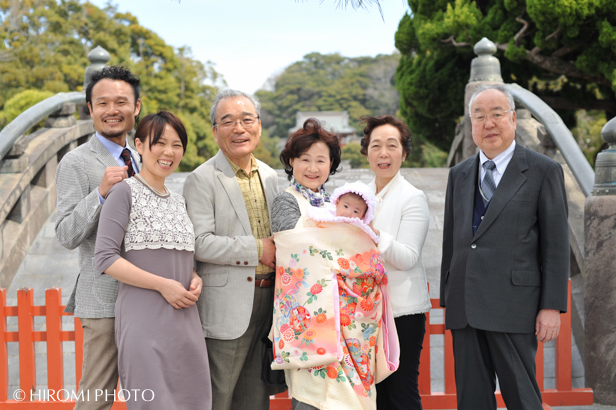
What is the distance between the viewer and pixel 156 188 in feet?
8.08

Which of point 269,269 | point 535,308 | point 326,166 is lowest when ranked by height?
point 535,308

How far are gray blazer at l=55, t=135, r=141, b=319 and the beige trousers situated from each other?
0.17 ft

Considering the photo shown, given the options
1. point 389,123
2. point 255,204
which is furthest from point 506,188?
point 255,204

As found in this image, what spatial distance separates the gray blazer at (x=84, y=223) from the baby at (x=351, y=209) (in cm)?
101

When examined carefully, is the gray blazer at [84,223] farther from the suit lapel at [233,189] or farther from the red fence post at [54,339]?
the red fence post at [54,339]

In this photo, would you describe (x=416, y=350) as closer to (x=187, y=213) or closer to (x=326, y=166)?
(x=326, y=166)

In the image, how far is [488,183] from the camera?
8.80 feet

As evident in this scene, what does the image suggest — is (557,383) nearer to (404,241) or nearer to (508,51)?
(404,241)

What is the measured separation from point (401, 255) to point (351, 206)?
1.25 feet

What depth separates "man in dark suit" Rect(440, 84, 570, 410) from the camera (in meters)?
2.52

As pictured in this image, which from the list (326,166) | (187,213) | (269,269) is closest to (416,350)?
(269,269)

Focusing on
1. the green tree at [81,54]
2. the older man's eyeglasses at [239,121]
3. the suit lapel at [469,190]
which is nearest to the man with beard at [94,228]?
the older man's eyeglasses at [239,121]

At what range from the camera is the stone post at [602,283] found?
3.44 metres

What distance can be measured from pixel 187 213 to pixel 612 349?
285cm
